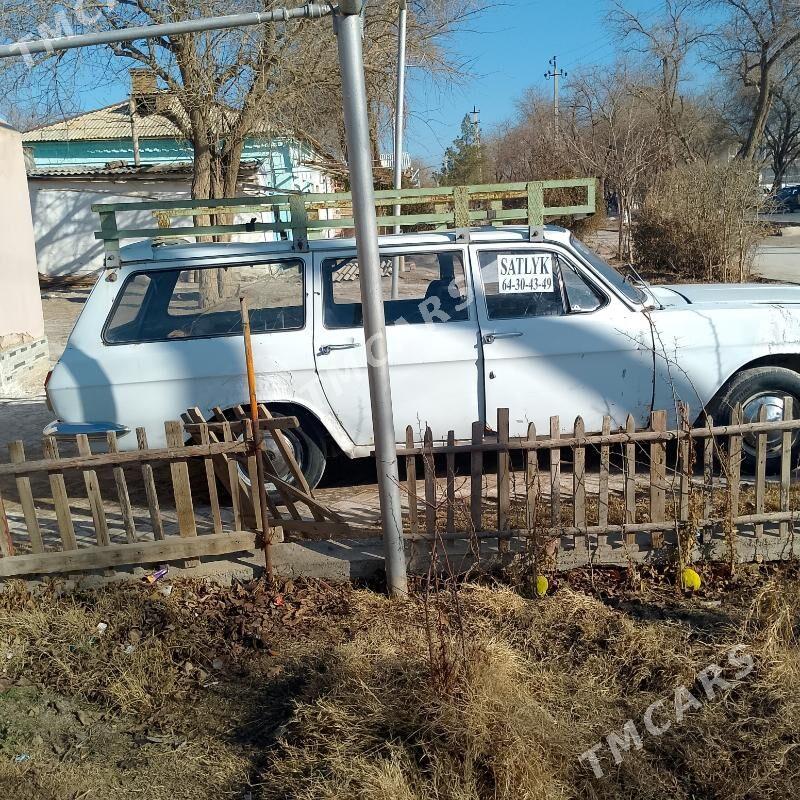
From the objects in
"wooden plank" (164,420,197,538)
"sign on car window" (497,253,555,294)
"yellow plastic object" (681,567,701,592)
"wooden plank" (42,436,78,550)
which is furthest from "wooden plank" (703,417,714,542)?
"wooden plank" (42,436,78,550)

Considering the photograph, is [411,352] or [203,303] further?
[203,303]

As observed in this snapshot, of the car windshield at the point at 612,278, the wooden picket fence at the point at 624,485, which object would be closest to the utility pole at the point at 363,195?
the wooden picket fence at the point at 624,485

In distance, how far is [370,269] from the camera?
3648mm

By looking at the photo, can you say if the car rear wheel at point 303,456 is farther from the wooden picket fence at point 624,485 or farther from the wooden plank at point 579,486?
the wooden plank at point 579,486

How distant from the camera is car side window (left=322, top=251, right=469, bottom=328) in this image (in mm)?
5449

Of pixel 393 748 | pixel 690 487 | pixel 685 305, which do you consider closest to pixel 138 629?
pixel 393 748

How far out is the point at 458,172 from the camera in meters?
36.9

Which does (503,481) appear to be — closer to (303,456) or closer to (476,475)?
(476,475)

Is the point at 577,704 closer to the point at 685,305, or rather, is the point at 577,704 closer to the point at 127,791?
the point at 127,791

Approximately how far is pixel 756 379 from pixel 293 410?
312cm

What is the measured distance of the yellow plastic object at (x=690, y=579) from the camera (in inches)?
160

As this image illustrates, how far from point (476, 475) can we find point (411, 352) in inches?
53.9

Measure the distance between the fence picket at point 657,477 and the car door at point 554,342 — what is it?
1.15 m

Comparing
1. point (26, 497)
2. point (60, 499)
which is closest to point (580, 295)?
point (60, 499)
